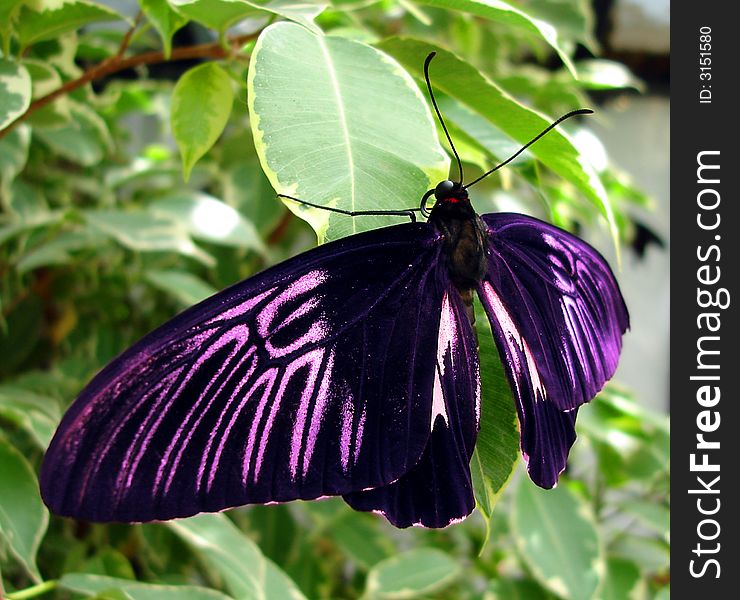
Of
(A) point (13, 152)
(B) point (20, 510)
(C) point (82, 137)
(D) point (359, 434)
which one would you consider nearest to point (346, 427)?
→ (D) point (359, 434)

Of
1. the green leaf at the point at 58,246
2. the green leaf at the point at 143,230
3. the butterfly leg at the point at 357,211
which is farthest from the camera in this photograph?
the green leaf at the point at 58,246

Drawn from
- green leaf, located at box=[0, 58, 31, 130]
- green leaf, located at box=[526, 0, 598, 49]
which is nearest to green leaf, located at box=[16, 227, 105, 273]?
green leaf, located at box=[0, 58, 31, 130]

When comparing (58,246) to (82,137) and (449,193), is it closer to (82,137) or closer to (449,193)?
(82,137)

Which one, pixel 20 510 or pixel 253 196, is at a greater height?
pixel 253 196

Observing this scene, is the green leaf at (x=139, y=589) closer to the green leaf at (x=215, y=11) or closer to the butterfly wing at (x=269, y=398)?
the butterfly wing at (x=269, y=398)

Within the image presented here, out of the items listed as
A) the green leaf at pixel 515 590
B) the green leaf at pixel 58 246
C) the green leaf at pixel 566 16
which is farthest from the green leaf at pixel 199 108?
the green leaf at pixel 566 16

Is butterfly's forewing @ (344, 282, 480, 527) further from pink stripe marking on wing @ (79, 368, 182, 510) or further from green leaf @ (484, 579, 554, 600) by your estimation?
green leaf @ (484, 579, 554, 600)
